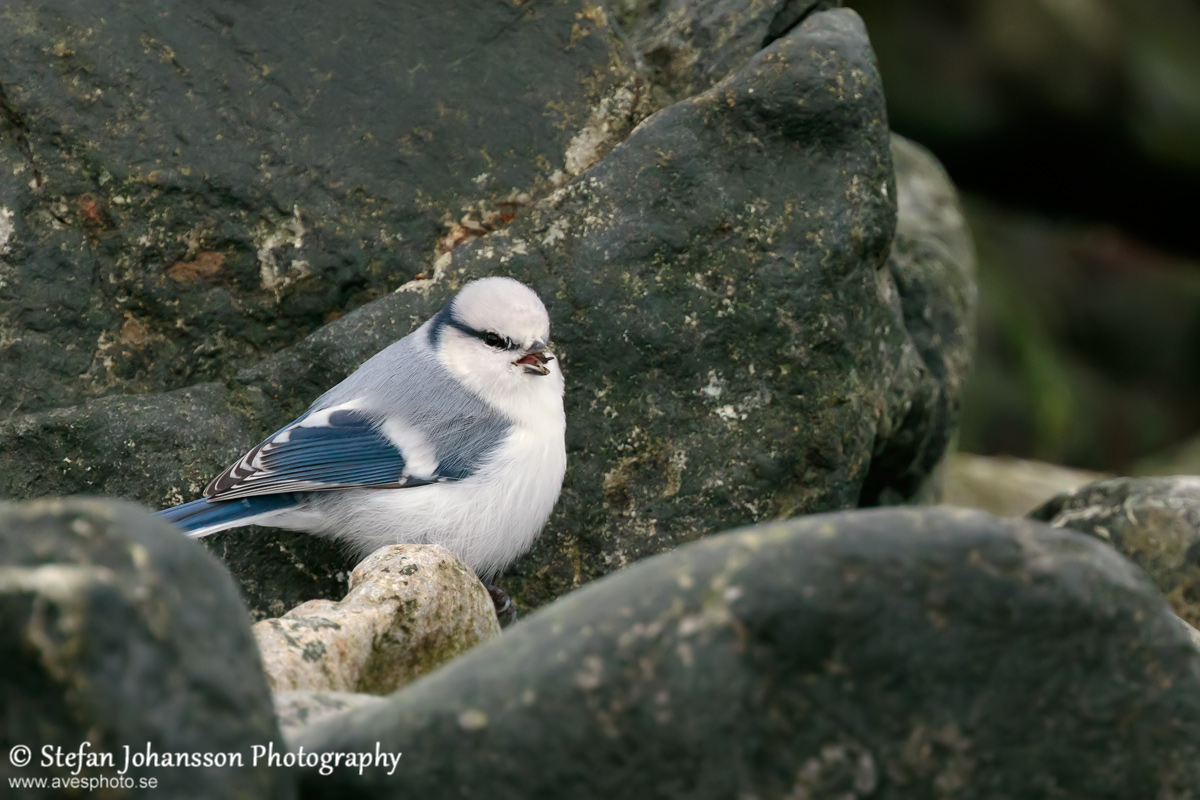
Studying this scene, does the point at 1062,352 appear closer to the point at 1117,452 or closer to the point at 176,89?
the point at 1117,452

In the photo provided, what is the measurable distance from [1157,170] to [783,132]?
6.63m

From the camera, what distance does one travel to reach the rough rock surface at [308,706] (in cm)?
258

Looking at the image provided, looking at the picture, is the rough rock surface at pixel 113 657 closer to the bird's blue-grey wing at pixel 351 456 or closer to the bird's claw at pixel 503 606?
the bird's blue-grey wing at pixel 351 456

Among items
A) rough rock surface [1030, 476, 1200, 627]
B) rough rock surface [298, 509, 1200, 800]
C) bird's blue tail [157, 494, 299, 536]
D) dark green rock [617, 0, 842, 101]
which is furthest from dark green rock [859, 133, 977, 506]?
rough rock surface [298, 509, 1200, 800]

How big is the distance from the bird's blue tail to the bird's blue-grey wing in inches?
1.5

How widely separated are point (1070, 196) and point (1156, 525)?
5990 mm

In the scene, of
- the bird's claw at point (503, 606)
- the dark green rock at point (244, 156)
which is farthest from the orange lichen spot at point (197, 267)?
the bird's claw at point (503, 606)

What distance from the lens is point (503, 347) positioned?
4367 millimetres

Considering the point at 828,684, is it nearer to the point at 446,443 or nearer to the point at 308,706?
the point at 308,706

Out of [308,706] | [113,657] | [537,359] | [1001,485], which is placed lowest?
[1001,485]

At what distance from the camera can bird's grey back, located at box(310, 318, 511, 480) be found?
4379mm

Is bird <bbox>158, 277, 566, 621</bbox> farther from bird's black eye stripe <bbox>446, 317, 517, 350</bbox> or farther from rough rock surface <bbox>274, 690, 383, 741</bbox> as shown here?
rough rock surface <bbox>274, 690, 383, 741</bbox>

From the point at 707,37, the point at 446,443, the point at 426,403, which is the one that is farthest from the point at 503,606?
the point at 707,37

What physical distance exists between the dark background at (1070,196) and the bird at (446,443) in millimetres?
5767
